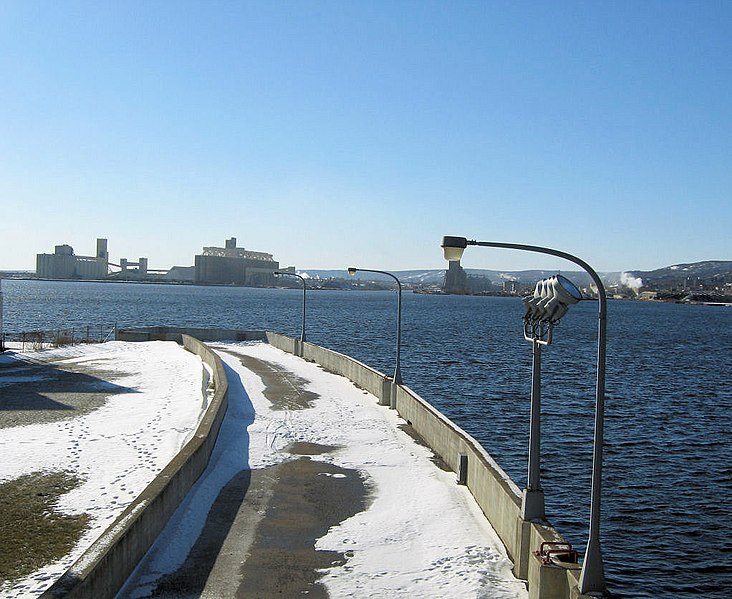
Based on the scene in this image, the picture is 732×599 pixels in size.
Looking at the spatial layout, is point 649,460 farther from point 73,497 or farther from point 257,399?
point 73,497

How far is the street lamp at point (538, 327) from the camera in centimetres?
1156

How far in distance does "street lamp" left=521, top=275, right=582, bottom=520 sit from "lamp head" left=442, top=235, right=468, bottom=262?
1.40 m

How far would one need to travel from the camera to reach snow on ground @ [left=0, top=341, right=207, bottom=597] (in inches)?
606

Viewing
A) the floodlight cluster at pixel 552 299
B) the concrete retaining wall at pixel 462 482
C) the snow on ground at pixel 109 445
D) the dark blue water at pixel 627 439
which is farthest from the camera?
the dark blue water at pixel 627 439

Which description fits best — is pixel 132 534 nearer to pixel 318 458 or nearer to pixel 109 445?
pixel 318 458

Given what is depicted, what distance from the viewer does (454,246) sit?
12578 mm

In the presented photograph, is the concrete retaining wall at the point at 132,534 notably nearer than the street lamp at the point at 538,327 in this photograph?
Yes

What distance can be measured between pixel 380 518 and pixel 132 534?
5265 mm

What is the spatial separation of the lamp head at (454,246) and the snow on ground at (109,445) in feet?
25.4

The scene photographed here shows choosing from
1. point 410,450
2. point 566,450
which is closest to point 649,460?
point 566,450

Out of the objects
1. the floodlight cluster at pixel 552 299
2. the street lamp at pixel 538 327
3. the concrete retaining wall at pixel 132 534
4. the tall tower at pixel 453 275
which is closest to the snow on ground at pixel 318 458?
the concrete retaining wall at pixel 132 534

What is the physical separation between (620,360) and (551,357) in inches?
228

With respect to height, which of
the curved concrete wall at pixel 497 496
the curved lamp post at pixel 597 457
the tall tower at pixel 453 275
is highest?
the tall tower at pixel 453 275

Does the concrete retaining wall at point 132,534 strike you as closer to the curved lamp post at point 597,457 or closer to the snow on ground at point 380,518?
the snow on ground at point 380,518
